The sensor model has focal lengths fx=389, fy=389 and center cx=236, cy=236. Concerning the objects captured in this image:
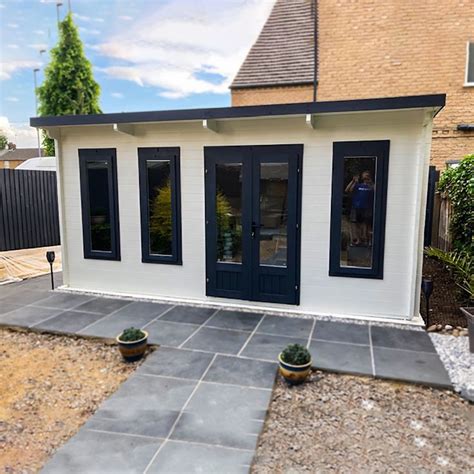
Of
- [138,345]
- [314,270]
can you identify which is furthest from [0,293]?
[314,270]

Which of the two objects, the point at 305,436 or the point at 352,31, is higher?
the point at 352,31

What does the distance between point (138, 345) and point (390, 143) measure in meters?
3.35

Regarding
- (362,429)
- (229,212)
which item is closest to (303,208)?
(229,212)

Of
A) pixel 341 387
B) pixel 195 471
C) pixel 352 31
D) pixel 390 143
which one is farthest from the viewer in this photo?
pixel 352 31

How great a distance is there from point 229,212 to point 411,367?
8.74 ft

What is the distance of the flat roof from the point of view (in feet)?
12.6

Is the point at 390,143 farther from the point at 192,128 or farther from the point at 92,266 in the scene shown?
the point at 92,266

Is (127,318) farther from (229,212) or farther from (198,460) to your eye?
(198,460)

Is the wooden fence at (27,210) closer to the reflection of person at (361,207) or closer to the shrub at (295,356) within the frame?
the reflection of person at (361,207)

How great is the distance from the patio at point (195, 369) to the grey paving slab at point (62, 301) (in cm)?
1

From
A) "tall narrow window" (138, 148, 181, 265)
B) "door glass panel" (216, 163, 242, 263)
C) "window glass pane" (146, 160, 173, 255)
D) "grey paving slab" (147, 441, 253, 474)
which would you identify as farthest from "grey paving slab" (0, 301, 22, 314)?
"grey paving slab" (147, 441, 253, 474)

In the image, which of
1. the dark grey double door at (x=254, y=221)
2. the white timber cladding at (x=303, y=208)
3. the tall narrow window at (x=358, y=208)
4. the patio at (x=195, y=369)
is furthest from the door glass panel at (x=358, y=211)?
the patio at (x=195, y=369)

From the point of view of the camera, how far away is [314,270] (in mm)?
4688

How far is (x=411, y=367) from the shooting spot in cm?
339
